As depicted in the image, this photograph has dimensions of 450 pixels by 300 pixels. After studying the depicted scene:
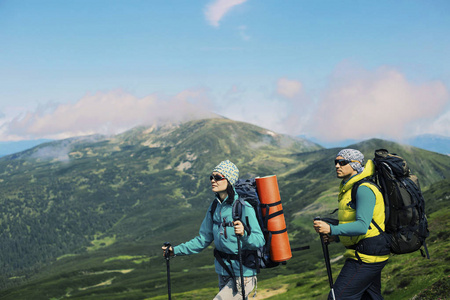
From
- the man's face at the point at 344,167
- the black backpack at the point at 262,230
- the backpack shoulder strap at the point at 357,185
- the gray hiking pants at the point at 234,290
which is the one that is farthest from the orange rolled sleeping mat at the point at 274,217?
the backpack shoulder strap at the point at 357,185

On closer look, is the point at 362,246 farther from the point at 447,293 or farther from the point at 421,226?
the point at 447,293

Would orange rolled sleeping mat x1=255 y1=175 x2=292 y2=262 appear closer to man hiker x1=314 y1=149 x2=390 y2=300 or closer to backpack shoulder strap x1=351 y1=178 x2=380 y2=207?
man hiker x1=314 y1=149 x2=390 y2=300

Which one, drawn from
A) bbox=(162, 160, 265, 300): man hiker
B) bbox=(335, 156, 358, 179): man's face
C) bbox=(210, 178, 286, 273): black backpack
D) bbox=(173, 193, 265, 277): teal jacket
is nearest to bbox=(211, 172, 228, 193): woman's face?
bbox=(162, 160, 265, 300): man hiker

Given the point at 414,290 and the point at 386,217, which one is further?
the point at 414,290

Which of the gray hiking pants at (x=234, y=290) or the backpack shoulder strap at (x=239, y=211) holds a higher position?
the backpack shoulder strap at (x=239, y=211)

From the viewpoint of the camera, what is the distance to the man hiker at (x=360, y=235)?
8258 millimetres

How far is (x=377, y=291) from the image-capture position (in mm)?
9180

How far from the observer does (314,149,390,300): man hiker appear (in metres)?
8.26

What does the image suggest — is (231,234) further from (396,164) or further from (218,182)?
(396,164)

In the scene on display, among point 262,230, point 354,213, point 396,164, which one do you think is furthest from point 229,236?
point 396,164

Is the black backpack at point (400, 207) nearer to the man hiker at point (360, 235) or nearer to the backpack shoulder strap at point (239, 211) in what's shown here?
the man hiker at point (360, 235)

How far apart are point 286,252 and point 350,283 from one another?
175 cm

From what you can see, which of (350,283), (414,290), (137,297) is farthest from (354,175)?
(137,297)

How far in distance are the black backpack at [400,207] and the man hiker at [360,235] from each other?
0.66 ft
